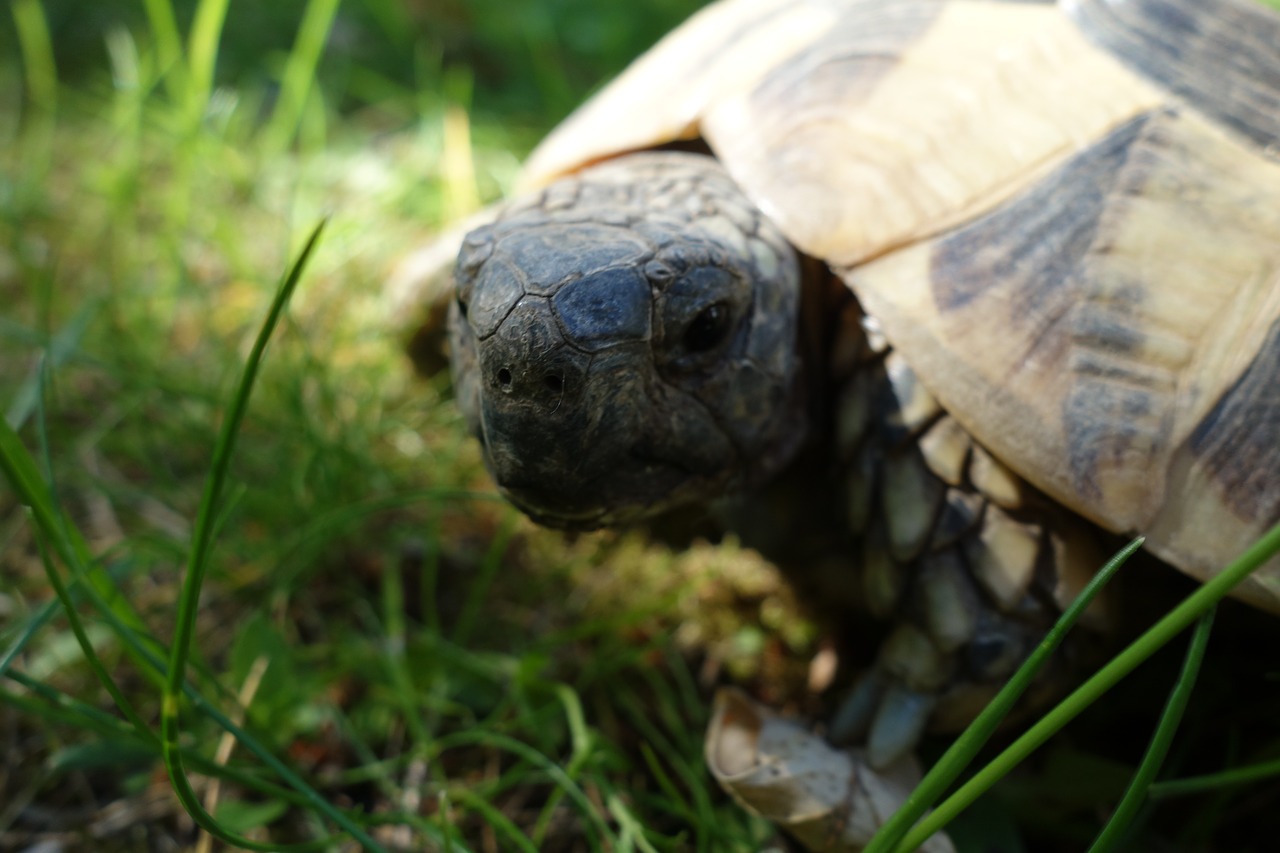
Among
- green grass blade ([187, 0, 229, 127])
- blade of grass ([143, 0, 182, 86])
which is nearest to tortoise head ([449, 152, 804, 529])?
green grass blade ([187, 0, 229, 127])

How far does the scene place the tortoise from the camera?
1067 millimetres

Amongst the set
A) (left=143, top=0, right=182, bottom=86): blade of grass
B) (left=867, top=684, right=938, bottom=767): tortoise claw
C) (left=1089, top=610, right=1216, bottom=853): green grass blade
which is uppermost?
(left=143, top=0, right=182, bottom=86): blade of grass

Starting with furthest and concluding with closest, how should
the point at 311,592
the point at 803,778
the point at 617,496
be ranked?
the point at 311,592 < the point at 803,778 < the point at 617,496

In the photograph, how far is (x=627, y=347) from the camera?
1000 millimetres

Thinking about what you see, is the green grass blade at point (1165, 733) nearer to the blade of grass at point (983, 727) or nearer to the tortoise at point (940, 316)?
the blade of grass at point (983, 727)

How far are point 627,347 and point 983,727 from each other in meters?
0.49

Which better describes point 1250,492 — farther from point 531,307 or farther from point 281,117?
point 281,117

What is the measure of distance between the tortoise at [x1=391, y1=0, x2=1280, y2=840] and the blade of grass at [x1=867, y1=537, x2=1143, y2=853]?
351mm

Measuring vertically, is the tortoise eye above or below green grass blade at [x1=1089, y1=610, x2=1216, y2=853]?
above

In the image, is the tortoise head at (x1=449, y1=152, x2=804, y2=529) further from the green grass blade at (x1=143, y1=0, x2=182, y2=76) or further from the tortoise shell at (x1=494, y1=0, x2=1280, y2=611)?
the green grass blade at (x1=143, y1=0, x2=182, y2=76)

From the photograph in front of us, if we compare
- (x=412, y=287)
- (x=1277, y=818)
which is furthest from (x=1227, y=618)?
(x=412, y=287)

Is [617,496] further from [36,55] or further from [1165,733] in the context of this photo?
[36,55]

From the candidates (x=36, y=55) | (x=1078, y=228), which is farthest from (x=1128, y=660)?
(x=36, y=55)

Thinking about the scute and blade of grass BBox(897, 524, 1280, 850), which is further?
the scute
